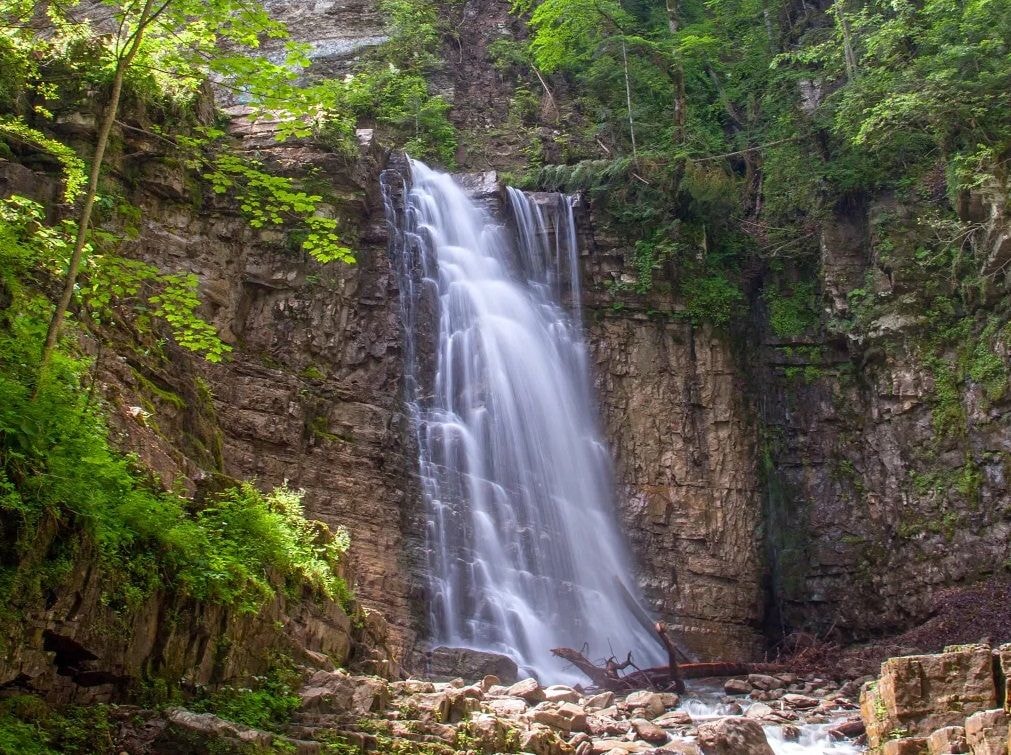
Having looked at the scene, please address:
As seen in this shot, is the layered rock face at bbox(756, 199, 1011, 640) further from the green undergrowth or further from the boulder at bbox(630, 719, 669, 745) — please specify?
the green undergrowth

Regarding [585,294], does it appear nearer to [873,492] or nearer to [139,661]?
[873,492]

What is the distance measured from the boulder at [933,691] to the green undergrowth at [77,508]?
5.86m

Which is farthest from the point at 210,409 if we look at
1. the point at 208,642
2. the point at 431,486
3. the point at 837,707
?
the point at 837,707

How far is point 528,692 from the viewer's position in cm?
1080

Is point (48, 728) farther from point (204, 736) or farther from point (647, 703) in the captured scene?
point (647, 703)

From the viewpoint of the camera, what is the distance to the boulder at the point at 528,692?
10.7m

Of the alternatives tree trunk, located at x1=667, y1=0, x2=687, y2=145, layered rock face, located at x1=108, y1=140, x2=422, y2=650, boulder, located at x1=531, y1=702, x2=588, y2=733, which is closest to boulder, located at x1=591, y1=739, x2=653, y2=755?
boulder, located at x1=531, y1=702, x2=588, y2=733

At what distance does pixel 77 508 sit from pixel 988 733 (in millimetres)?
6774

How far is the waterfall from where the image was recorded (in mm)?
16281

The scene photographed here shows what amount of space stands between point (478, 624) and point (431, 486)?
278 centimetres

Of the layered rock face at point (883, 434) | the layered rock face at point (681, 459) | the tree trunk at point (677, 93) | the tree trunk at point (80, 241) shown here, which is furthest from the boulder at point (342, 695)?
the tree trunk at point (677, 93)

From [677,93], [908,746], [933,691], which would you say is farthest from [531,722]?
[677,93]

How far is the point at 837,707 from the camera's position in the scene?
1280cm

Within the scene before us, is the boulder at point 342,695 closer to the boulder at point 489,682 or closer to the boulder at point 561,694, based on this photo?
the boulder at point 489,682
